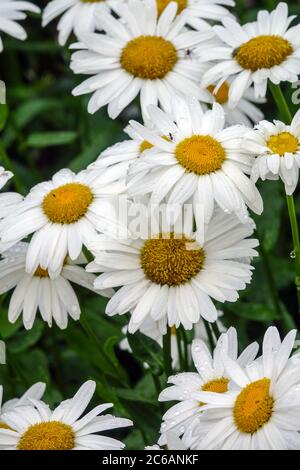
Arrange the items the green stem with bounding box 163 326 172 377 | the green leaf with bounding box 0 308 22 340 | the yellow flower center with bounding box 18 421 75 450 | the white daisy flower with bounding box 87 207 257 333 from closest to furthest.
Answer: the yellow flower center with bounding box 18 421 75 450 < the white daisy flower with bounding box 87 207 257 333 < the green stem with bounding box 163 326 172 377 < the green leaf with bounding box 0 308 22 340

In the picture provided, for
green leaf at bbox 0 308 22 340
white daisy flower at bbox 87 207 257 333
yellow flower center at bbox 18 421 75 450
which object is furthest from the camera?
green leaf at bbox 0 308 22 340

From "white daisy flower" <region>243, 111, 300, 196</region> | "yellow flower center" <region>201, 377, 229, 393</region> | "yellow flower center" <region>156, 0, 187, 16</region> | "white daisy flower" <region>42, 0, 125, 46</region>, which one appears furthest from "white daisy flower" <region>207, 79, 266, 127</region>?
"yellow flower center" <region>201, 377, 229, 393</region>

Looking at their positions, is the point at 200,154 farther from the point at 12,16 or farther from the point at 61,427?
the point at 12,16

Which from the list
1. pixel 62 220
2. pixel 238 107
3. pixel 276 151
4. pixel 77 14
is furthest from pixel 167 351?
pixel 77 14

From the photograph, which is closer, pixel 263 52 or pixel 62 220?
pixel 62 220

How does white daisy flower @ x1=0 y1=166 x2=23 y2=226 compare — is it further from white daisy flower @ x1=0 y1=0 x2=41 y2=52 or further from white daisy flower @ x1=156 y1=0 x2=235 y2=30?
white daisy flower @ x1=156 y1=0 x2=235 y2=30

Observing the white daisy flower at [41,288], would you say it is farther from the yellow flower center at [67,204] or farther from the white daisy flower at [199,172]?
the white daisy flower at [199,172]
